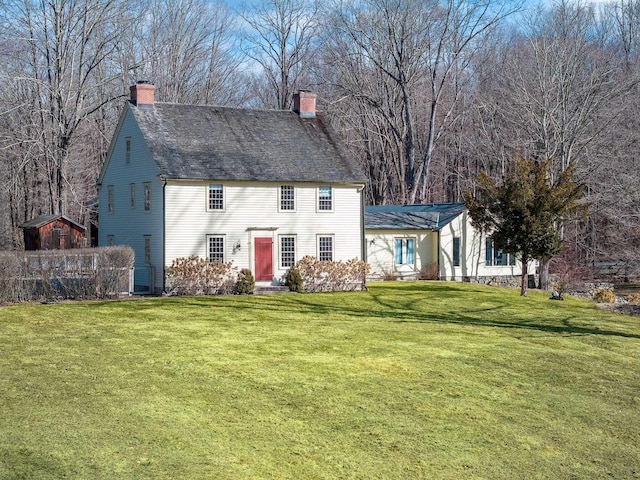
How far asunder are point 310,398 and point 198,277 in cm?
1791

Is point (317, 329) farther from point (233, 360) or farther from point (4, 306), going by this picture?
point (4, 306)

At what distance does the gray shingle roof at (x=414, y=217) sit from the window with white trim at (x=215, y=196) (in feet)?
31.3

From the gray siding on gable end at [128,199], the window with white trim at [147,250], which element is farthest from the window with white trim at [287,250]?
the window with white trim at [147,250]

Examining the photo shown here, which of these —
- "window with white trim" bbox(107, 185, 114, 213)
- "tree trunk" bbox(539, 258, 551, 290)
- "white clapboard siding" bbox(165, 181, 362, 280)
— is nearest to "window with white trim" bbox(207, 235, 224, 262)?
"white clapboard siding" bbox(165, 181, 362, 280)

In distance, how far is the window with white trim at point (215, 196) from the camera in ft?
105

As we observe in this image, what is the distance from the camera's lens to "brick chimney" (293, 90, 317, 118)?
37344 mm

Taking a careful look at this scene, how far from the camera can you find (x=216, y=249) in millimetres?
32062

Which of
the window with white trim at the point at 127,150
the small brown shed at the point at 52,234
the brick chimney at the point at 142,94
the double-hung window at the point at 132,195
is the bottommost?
the small brown shed at the point at 52,234

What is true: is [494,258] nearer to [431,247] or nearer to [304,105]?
[431,247]

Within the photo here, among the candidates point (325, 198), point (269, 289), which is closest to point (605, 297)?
point (325, 198)

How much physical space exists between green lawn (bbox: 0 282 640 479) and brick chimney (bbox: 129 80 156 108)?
41.2 ft

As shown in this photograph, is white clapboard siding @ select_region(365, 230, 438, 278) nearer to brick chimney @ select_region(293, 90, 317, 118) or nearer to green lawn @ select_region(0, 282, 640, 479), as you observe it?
brick chimney @ select_region(293, 90, 317, 118)

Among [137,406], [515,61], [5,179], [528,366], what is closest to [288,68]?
[515,61]

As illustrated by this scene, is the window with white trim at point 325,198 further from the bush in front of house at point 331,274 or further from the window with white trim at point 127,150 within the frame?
the window with white trim at point 127,150
